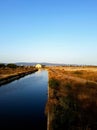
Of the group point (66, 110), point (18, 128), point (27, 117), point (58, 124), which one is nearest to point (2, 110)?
point (27, 117)

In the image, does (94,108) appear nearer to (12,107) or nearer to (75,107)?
(75,107)

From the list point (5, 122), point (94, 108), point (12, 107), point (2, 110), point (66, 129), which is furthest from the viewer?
point (12, 107)

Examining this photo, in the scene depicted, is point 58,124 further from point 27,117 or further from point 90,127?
point 27,117

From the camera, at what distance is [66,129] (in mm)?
10742

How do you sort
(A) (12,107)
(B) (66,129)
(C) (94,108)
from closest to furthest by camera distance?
(B) (66,129), (C) (94,108), (A) (12,107)

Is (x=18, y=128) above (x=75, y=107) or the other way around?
the other way around

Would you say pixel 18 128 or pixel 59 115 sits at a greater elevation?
pixel 59 115

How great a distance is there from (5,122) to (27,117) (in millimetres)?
1865

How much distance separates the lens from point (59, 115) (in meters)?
12.3

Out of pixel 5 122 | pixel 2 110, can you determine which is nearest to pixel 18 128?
pixel 5 122

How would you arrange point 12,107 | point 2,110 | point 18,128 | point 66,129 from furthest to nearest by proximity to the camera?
point 12,107, point 2,110, point 18,128, point 66,129

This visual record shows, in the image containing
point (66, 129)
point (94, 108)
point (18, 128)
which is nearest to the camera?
point (66, 129)

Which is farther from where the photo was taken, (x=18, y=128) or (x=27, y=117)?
(x=27, y=117)

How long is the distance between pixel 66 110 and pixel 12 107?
22.6 ft
